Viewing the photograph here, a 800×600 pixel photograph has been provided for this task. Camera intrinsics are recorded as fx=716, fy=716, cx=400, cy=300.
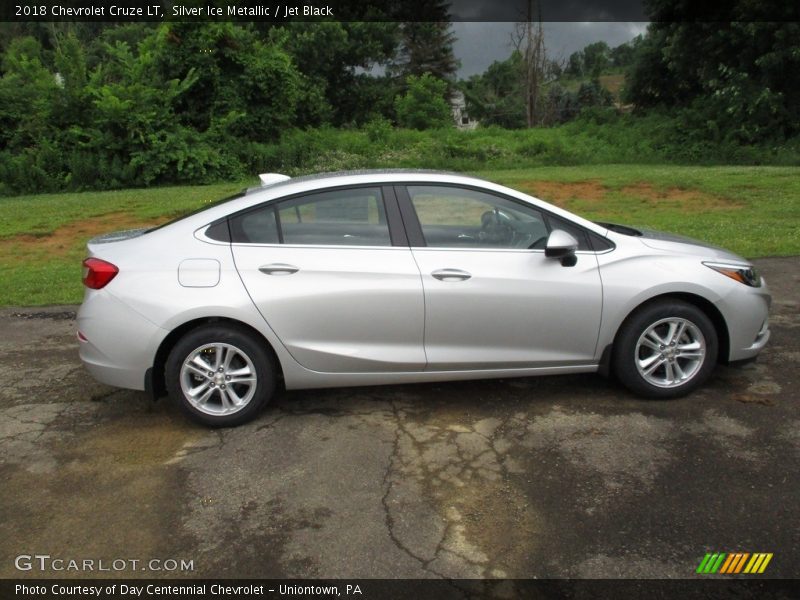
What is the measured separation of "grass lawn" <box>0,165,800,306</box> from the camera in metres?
9.91

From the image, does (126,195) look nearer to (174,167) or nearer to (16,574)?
(174,167)

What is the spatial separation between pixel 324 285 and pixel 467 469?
1409mm

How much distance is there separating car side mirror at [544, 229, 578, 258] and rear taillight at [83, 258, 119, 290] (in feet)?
8.80

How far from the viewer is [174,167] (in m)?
23.3

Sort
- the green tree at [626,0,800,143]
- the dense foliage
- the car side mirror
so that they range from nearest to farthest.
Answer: the car side mirror
the dense foliage
the green tree at [626,0,800,143]

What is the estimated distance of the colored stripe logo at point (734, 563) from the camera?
2.98m

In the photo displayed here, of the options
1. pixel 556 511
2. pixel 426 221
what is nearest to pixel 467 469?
pixel 556 511

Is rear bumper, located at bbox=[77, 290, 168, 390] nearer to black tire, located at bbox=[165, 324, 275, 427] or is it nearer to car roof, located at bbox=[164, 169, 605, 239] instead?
black tire, located at bbox=[165, 324, 275, 427]

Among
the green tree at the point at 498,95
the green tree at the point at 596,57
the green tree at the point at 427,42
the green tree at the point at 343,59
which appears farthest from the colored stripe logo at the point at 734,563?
the green tree at the point at 596,57

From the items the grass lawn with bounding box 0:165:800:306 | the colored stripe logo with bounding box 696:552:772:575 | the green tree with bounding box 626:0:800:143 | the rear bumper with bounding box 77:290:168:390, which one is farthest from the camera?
the green tree with bounding box 626:0:800:143

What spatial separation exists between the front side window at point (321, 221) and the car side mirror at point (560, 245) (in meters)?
1.01

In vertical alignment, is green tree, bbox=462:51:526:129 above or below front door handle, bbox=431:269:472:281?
above

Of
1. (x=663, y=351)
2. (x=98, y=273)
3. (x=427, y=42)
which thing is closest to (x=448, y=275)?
(x=663, y=351)

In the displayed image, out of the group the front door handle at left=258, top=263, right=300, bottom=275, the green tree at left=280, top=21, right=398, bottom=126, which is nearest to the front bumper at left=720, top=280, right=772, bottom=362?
the front door handle at left=258, top=263, right=300, bottom=275
